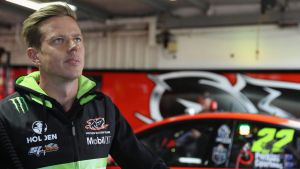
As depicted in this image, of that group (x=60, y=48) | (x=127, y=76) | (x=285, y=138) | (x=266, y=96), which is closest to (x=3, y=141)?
(x=60, y=48)

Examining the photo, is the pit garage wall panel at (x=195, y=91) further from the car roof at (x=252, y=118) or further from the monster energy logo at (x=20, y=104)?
the monster energy logo at (x=20, y=104)

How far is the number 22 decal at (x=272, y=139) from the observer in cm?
459

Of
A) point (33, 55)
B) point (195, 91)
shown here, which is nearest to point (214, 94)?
point (195, 91)

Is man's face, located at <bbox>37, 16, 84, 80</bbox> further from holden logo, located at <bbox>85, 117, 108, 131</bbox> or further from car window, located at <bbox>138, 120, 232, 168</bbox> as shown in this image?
car window, located at <bbox>138, 120, 232, 168</bbox>

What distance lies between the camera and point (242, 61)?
9.41m

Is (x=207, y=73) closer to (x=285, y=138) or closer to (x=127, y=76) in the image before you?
(x=127, y=76)

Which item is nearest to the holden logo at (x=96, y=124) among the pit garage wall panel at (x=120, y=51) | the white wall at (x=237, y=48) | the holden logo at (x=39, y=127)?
the holden logo at (x=39, y=127)

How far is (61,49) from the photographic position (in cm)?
168

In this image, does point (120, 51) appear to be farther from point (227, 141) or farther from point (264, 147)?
point (264, 147)

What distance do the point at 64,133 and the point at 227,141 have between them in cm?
332

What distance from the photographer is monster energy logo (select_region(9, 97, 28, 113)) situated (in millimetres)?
1654

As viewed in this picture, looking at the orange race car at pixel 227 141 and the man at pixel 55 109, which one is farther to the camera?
the orange race car at pixel 227 141

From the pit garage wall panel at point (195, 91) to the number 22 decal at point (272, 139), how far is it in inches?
159

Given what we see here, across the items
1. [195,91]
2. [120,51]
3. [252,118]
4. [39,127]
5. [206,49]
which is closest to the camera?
[39,127]
